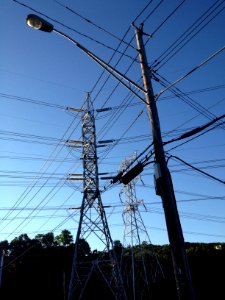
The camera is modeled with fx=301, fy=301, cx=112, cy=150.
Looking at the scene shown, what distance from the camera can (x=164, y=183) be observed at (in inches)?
329

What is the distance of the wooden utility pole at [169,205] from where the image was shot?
23.1 ft

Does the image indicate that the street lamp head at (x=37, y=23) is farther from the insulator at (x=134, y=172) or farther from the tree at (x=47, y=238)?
the tree at (x=47, y=238)

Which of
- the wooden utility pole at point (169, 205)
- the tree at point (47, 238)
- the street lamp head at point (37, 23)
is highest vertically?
the tree at point (47, 238)

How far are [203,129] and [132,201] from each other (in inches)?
986

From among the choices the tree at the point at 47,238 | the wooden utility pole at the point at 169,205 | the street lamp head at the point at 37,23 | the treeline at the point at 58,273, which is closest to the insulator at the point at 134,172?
the wooden utility pole at the point at 169,205

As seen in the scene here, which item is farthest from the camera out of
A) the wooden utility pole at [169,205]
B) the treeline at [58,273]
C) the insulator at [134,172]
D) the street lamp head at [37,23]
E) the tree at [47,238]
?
the tree at [47,238]

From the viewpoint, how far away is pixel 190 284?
7.00m

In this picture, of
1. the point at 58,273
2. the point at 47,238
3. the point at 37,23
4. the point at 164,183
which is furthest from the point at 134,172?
the point at 47,238

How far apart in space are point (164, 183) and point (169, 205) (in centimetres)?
67

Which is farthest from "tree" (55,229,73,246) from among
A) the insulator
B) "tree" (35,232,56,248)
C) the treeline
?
the insulator

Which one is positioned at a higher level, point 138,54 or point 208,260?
point 138,54

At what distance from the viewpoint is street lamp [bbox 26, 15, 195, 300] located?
7.09m

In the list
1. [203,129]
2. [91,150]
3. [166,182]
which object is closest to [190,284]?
[166,182]

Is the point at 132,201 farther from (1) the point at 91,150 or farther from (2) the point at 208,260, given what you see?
(2) the point at 208,260
